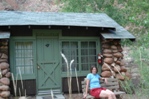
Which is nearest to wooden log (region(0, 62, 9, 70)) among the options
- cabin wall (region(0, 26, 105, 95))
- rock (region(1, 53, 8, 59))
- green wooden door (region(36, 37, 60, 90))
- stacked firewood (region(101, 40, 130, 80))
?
rock (region(1, 53, 8, 59))

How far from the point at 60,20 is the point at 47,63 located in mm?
1531

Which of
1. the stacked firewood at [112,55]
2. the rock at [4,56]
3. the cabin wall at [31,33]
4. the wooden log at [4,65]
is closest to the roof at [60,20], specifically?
the cabin wall at [31,33]

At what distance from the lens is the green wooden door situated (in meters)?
6.89

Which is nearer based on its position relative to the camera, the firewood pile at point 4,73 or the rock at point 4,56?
the firewood pile at point 4,73

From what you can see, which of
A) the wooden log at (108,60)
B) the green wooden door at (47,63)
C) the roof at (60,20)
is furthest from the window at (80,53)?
the roof at (60,20)

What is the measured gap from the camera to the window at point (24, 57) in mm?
6730

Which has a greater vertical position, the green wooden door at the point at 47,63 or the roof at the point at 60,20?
the roof at the point at 60,20

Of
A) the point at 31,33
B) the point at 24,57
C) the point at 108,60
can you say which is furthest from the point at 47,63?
the point at 108,60

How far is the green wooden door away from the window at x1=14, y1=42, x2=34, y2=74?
0.25 metres

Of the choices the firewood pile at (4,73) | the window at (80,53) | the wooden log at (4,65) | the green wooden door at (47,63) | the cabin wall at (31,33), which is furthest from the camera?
the window at (80,53)

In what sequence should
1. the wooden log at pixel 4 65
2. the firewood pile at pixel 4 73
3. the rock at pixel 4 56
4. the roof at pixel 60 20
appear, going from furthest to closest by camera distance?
the roof at pixel 60 20 < the rock at pixel 4 56 < the wooden log at pixel 4 65 < the firewood pile at pixel 4 73

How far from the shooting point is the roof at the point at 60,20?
21.6 feet

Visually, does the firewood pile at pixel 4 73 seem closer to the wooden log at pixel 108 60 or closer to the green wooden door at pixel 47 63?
the green wooden door at pixel 47 63

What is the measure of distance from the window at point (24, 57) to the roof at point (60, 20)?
0.76 meters
